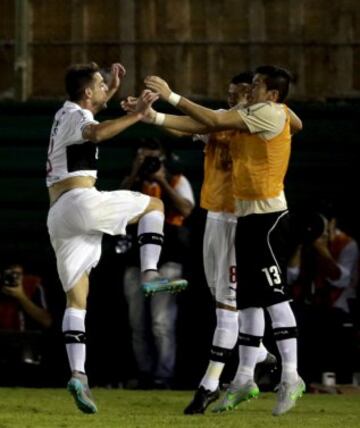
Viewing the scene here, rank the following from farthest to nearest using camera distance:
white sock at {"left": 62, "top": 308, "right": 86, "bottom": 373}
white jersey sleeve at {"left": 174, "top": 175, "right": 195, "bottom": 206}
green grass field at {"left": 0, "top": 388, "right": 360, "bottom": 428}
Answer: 1. white jersey sleeve at {"left": 174, "top": 175, "right": 195, "bottom": 206}
2. white sock at {"left": 62, "top": 308, "right": 86, "bottom": 373}
3. green grass field at {"left": 0, "top": 388, "right": 360, "bottom": 428}

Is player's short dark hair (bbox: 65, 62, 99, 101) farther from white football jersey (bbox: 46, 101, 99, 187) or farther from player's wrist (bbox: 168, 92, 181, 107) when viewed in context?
player's wrist (bbox: 168, 92, 181, 107)

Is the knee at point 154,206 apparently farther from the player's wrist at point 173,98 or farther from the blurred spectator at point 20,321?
the blurred spectator at point 20,321

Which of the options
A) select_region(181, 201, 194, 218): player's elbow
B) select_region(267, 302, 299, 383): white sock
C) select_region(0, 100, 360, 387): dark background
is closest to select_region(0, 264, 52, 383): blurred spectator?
select_region(0, 100, 360, 387): dark background

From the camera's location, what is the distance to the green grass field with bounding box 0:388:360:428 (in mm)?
12516

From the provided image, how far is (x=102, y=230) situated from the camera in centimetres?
1343

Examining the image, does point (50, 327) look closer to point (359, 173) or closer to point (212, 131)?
point (359, 173)

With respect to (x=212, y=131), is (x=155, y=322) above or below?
below

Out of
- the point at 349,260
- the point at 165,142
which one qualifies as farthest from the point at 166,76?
the point at 349,260

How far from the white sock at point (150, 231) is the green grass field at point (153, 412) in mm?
1086

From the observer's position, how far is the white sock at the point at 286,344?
1316 centimetres

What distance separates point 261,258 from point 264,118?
100cm

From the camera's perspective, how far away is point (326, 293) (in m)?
17.2

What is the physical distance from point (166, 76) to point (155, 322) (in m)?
4.30

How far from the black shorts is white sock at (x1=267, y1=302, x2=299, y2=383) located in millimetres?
66
